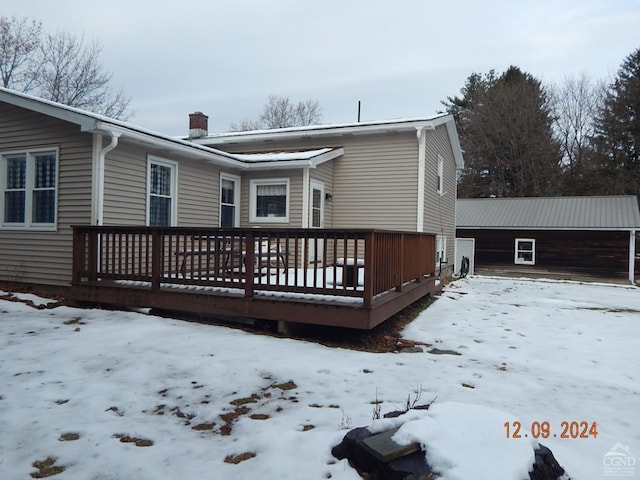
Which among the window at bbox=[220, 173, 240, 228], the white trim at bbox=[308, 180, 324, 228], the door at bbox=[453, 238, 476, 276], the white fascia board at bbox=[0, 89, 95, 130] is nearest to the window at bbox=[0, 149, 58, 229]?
the white fascia board at bbox=[0, 89, 95, 130]

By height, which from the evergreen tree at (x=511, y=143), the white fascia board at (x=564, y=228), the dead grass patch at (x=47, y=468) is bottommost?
the dead grass patch at (x=47, y=468)

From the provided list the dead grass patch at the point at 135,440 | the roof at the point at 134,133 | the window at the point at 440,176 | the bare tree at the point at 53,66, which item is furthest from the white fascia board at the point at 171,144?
the bare tree at the point at 53,66

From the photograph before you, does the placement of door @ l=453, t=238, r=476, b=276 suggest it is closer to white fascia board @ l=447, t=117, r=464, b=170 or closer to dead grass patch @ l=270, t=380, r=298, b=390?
white fascia board @ l=447, t=117, r=464, b=170

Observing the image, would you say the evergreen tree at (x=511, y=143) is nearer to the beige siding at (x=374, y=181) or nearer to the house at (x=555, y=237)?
the house at (x=555, y=237)

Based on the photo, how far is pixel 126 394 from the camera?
11.3 feet

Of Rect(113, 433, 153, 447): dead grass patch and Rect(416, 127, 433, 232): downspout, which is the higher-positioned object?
Rect(416, 127, 433, 232): downspout

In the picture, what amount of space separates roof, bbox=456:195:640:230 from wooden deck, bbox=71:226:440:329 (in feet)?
43.5

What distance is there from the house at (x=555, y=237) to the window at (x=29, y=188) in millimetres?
16672

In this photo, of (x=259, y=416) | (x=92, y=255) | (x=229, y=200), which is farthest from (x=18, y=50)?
(x=259, y=416)

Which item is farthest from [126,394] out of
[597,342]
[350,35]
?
[350,35]

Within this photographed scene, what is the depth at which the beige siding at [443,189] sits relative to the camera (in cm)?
1158

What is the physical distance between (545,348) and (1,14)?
26730mm

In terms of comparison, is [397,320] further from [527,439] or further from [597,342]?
[527,439]

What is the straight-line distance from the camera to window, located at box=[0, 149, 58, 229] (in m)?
7.61
